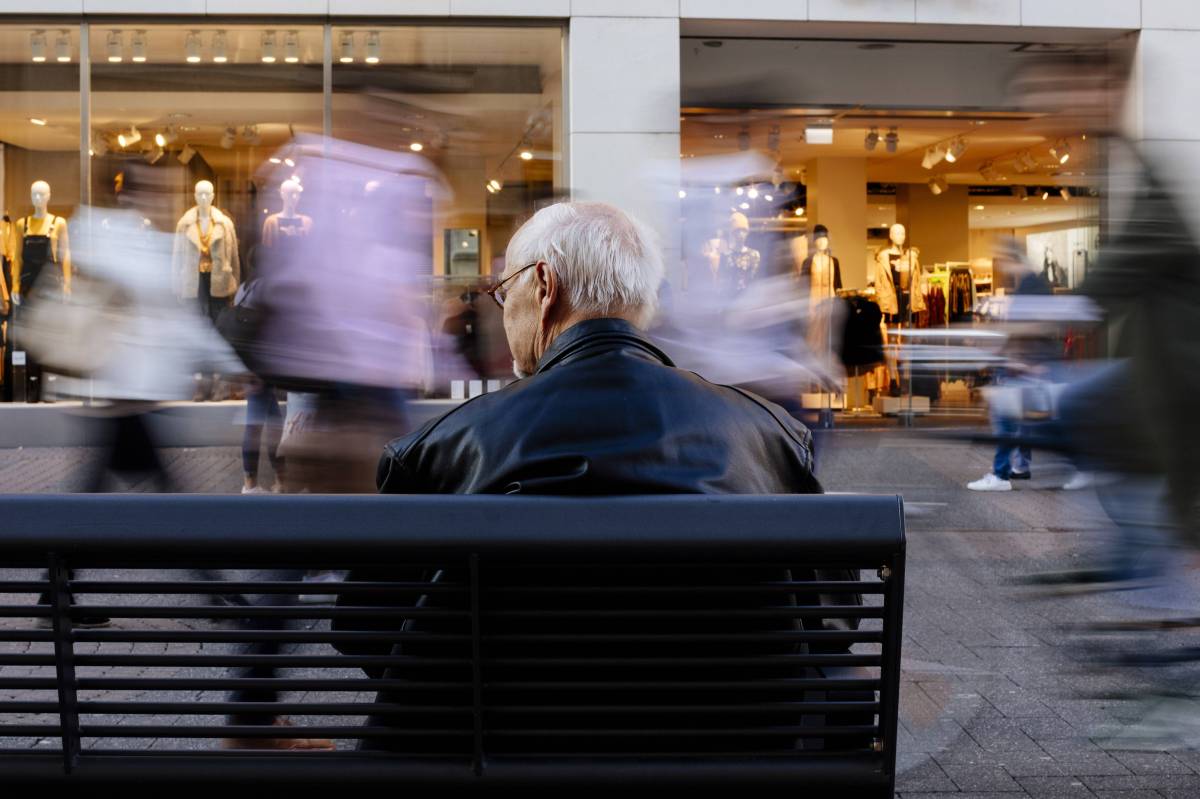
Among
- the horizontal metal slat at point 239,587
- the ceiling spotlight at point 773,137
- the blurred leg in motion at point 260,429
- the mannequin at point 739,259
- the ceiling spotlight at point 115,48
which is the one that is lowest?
the blurred leg in motion at point 260,429

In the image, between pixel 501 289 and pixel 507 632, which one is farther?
pixel 501 289

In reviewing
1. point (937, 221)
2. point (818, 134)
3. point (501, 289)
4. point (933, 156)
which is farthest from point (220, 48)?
point (501, 289)

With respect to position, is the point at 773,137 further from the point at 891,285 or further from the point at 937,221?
the point at 937,221

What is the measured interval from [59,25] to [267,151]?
7.43 feet

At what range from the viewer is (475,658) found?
211 centimetres

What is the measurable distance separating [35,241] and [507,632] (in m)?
12.6

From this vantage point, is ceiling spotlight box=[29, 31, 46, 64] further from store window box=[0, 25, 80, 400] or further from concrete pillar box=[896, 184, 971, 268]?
concrete pillar box=[896, 184, 971, 268]

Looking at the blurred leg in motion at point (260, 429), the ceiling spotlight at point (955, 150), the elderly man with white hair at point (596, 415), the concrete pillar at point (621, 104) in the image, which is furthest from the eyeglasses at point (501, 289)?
the ceiling spotlight at point (955, 150)

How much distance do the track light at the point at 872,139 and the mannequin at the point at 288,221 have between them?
434 inches

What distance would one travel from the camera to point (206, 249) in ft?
42.5

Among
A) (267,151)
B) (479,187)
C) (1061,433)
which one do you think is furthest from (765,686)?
(267,151)

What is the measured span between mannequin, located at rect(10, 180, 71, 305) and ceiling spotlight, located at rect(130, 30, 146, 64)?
151cm

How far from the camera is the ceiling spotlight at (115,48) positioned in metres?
13.2

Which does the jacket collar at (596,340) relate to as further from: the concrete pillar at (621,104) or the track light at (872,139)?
the track light at (872,139)
